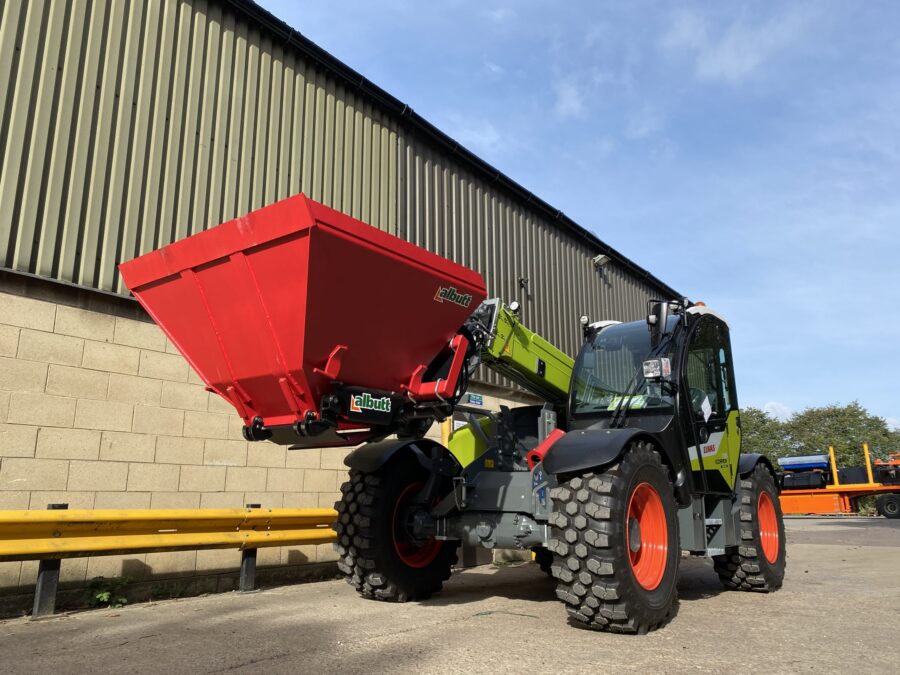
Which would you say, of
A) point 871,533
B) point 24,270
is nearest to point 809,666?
point 24,270

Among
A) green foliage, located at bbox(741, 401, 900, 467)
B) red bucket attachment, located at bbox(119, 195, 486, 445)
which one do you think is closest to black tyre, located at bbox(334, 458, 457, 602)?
red bucket attachment, located at bbox(119, 195, 486, 445)

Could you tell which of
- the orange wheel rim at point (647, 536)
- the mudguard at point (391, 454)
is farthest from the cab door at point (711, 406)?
the mudguard at point (391, 454)

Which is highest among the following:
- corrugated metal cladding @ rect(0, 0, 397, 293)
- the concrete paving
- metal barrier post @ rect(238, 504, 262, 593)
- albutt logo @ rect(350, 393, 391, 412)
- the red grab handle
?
corrugated metal cladding @ rect(0, 0, 397, 293)

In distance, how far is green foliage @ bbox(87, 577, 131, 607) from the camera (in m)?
5.49

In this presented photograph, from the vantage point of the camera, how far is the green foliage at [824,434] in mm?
49656

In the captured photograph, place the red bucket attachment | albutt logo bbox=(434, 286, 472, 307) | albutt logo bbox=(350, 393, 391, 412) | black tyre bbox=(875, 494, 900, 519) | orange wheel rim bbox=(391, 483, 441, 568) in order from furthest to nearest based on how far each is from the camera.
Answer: black tyre bbox=(875, 494, 900, 519), orange wheel rim bbox=(391, 483, 441, 568), albutt logo bbox=(434, 286, 472, 307), albutt logo bbox=(350, 393, 391, 412), the red bucket attachment

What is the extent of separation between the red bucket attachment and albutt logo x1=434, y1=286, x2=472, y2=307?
→ 0.01 meters

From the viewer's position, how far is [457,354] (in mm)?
4828

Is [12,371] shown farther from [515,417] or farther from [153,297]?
[515,417]

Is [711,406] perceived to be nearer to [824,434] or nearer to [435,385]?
[435,385]

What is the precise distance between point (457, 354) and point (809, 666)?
2.78 meters

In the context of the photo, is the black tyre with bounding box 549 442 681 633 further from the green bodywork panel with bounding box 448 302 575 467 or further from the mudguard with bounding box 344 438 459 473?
the mudguard with bounding box 344 438 459 473

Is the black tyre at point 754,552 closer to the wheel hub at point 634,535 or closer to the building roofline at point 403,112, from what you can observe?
the wheel hub at point 634,535

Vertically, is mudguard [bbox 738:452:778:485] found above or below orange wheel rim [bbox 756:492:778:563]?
above
